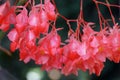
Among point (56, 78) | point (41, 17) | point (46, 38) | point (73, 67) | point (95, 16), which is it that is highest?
point (41, 17)

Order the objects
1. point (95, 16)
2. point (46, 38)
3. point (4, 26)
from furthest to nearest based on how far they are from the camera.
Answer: point (95, 16), point (46, 38), point (4, 26)

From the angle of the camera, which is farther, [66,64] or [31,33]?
[66,64]

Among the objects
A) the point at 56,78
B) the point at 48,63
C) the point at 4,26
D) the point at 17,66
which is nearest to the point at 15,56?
the point at 17,66

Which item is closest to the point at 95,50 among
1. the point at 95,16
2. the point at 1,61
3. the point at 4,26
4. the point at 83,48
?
the point at 83,48

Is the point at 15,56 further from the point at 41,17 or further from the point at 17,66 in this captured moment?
the point at 41,17

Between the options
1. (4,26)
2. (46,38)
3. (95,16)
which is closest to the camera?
(4,26)

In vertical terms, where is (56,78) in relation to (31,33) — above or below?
below

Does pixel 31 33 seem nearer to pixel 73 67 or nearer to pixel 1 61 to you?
pixel 73 67
